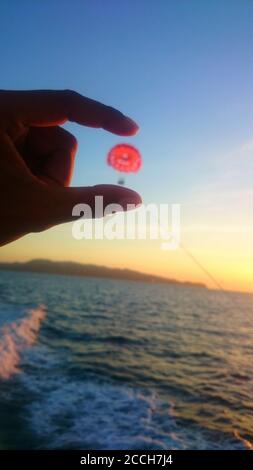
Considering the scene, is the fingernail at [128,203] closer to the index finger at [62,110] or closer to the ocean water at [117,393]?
the index finger at [62,110]

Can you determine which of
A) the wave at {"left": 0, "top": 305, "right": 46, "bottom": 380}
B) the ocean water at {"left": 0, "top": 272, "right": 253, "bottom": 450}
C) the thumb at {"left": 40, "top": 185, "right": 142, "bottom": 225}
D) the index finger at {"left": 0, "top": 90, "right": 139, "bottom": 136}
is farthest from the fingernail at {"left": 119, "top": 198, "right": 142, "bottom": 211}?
the wave at {"left": 0, "top": 305, "right": 46, "bottom": 380}

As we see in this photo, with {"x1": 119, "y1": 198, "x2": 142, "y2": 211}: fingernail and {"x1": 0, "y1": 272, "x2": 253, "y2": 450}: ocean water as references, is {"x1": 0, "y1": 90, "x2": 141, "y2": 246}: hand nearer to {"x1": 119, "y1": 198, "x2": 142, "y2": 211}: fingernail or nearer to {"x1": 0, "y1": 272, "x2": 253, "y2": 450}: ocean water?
{"x1": 119, "y1": 198, "x2": 142, "y2": 211}: fingernail

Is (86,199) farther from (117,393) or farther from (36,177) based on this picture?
(117,393)

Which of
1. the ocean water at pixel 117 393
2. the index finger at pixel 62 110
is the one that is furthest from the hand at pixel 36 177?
the ocean water at pixel 117 393

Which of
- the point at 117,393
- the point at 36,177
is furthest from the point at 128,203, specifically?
the point at 117,393

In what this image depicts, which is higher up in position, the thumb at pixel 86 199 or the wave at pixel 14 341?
the wave at pixel 14 341

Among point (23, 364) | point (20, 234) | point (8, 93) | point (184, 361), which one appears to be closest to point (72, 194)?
point (20, 234)
